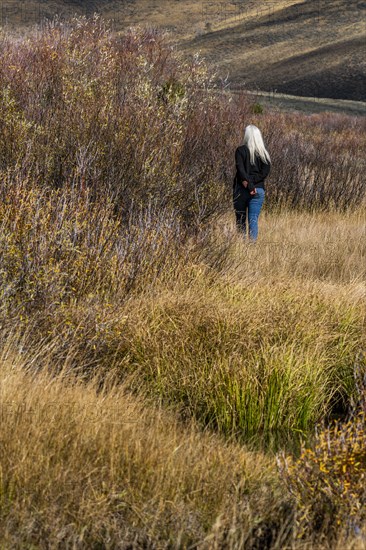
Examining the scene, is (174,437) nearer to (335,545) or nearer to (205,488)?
(205,488)

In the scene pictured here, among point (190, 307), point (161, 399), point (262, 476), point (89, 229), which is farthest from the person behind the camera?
point (89, 229)

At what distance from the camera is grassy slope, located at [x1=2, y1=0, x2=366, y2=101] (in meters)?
86.6

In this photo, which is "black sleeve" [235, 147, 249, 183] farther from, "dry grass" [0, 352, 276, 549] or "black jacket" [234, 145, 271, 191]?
"dry grass" [0, 352, 276, 549]

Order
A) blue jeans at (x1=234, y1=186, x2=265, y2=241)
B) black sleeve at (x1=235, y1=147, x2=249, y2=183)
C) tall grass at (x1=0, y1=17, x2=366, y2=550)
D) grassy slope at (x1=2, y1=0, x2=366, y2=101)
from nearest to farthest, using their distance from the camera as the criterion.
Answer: tall grass at (x1=0, y1=17, x2=366, y2=550) → black sleeve at (x1=235, y1=147, x2=249, y2=183) → blue jeans at (x1=234, y1=186, x2=265, y2=241) → grassy slope at (x1=2, y1=0, x2=366, y2=101)

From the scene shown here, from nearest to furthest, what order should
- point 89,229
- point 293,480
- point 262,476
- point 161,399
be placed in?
point 293,480, point 262,476, point 161,399, point 89,229

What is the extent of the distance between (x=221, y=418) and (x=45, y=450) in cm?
145

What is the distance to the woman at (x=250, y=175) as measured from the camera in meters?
8.68

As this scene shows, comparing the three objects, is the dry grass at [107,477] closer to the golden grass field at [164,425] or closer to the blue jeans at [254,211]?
the golden grass field at [164,425]

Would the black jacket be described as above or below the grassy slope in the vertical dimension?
above

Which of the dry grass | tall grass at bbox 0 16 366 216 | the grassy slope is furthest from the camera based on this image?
the grassy slope

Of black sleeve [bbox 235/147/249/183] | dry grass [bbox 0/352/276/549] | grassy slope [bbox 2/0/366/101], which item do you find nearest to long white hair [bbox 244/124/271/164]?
black sleeve [bbox 235/147/249/183]

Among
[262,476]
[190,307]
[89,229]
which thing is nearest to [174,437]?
[262,476]

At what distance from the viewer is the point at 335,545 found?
2.80 meters

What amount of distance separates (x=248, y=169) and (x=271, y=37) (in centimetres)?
12404
